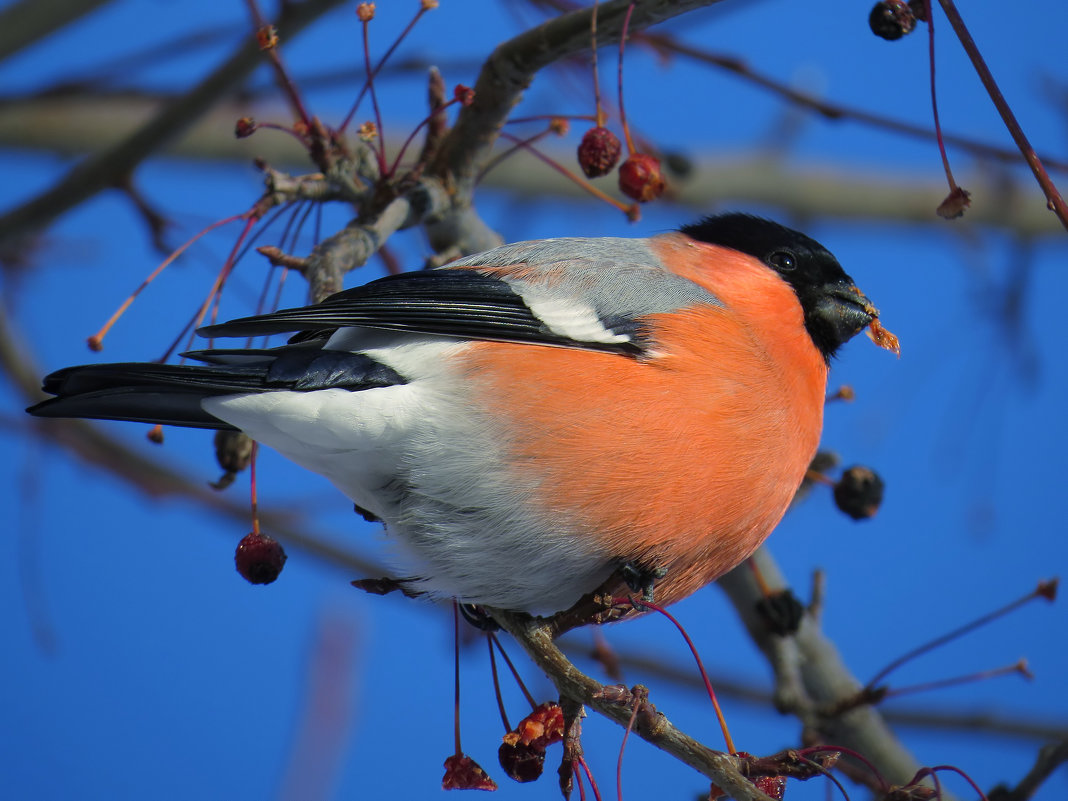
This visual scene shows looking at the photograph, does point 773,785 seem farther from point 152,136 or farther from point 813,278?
point 152,136

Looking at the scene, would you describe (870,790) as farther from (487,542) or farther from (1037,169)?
(1037,169)

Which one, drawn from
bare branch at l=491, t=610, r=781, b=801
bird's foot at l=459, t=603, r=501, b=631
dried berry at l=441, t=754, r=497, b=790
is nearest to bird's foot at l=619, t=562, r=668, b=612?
bare branch at l=491, t=610, r=781, b=801

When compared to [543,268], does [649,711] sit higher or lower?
lower

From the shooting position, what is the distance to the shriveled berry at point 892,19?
157cm

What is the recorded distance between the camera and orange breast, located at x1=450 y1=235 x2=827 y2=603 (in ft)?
5.73

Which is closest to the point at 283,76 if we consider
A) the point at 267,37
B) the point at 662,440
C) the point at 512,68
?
the point at 267,37

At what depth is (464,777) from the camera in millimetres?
1733

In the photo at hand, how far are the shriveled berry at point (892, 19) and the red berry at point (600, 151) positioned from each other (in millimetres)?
530

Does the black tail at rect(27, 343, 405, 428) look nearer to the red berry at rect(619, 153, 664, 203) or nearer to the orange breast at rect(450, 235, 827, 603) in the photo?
the orange breast at rect(450, 235, 827, 603)

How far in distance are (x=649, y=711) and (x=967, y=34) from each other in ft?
3.09

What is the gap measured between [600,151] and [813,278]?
55cm

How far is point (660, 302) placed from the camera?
6.48 feet

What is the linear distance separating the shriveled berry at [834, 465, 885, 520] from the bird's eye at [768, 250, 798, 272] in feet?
1.45

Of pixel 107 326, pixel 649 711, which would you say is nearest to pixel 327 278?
pixel 107 326
